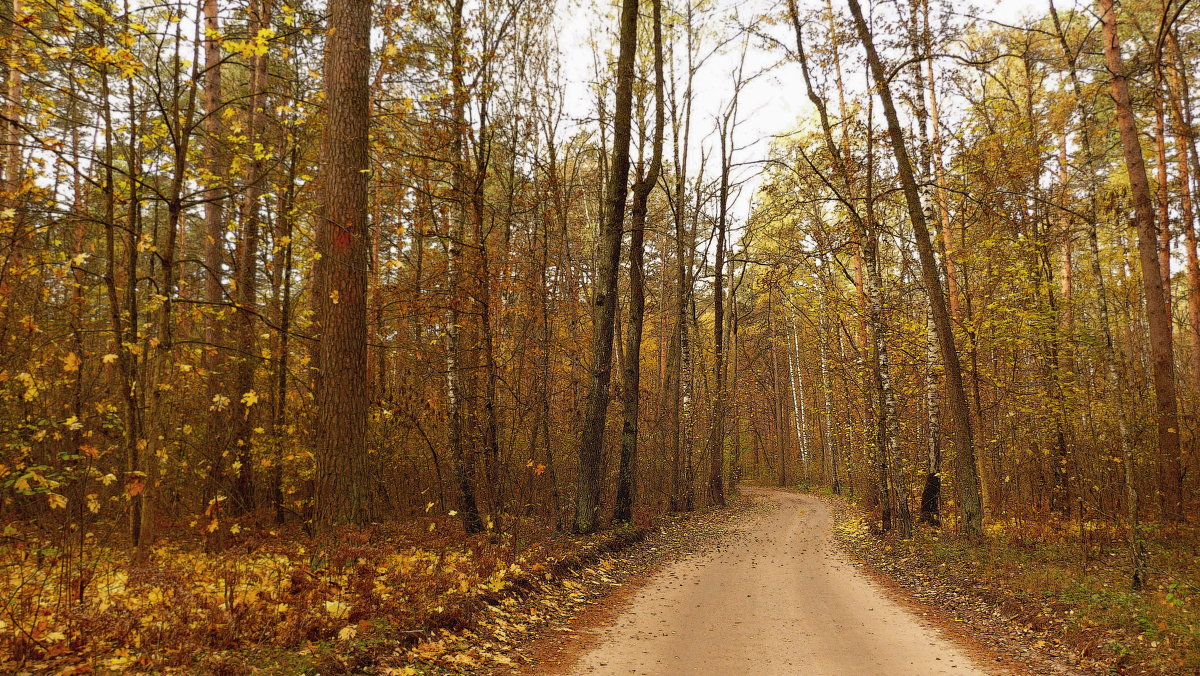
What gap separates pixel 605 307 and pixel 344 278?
5.74m

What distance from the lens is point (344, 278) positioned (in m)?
6.94

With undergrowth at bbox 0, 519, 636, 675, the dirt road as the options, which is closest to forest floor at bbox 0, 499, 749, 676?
undergrowth at bbox 0, 519, 636, 675

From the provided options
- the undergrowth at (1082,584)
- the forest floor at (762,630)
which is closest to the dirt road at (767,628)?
the forest floor at (762,630)

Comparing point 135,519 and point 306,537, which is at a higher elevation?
point 135,519

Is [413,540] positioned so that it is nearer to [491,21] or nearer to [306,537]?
[306,537]

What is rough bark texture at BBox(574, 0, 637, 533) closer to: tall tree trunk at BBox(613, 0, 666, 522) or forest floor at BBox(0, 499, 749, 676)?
tall tree trunk at BBox(613, 0, 666, 522)

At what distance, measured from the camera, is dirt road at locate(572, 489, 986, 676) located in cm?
548

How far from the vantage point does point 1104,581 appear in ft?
25.5

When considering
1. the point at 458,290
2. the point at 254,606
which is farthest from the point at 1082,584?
the point at 458,290

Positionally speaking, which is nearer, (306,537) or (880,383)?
(306,537)

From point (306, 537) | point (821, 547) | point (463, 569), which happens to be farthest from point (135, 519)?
point (821, 547)

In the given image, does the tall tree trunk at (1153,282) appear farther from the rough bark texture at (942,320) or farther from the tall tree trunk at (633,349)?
the tall tree trunk at (633,349)

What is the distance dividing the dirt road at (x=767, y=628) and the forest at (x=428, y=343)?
4.38ft

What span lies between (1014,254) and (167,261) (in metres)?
16.2
